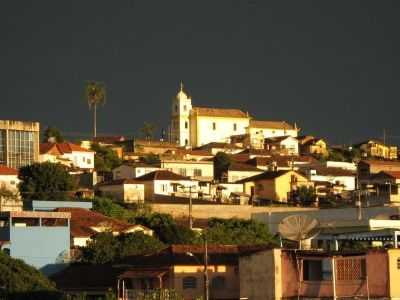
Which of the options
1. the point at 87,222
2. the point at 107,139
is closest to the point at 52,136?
the point at 107,139

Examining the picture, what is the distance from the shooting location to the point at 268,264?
41.1m

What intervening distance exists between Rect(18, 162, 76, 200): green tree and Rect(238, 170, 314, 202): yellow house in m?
17.0

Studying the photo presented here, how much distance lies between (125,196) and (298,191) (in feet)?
47.5

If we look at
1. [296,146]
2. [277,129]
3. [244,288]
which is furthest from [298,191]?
[244,288]

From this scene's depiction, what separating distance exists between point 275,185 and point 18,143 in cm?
1815

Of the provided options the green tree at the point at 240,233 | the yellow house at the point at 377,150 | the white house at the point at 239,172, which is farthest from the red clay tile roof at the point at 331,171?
the green tree at the point at 240,233

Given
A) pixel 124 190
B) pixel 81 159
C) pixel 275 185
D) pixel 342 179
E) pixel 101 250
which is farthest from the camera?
pixel 81 159

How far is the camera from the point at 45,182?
87062 mm

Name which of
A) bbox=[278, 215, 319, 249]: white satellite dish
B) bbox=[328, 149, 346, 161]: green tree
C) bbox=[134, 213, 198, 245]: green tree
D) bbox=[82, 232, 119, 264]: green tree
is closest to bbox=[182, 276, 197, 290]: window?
bbox=[278, 215, 319, 249]: white satellite dish

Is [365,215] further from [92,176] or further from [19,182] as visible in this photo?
[92,176]

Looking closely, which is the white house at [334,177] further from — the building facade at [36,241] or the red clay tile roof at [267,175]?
the building facade at [36,241]

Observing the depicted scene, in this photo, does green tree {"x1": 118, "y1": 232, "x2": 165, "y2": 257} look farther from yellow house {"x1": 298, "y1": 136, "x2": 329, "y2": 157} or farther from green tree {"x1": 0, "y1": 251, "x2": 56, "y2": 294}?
yellow house {"x1": 298, "y1": 136, "x2": 329, "y2": 157}

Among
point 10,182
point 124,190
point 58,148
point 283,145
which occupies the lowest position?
point 124,190

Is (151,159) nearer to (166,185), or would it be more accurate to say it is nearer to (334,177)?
(334,177)
